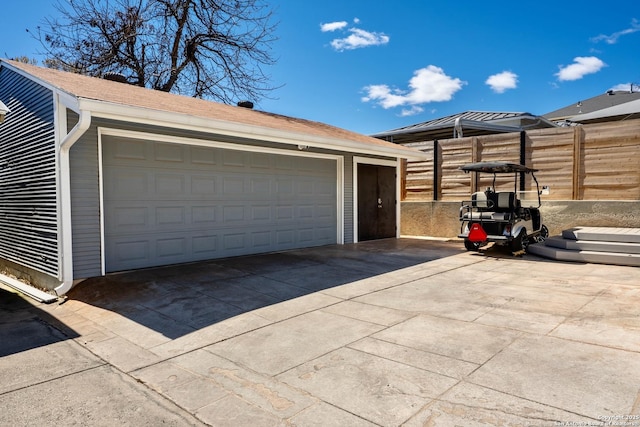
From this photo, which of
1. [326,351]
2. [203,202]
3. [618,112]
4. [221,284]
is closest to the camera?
[326,351]

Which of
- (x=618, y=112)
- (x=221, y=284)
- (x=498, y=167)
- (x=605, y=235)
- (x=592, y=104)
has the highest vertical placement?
(x=592, y=104)

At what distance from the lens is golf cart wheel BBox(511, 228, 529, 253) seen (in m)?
7.63

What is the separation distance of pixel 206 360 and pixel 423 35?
13118mm

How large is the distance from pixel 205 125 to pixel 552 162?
25.5ft

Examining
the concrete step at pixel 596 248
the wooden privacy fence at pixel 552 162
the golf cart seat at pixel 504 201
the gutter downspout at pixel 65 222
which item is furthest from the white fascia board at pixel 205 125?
the concrete step at pixel 596 248

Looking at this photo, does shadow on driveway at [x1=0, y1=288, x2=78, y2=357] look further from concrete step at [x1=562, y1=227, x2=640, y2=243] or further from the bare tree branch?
the bare tree branch

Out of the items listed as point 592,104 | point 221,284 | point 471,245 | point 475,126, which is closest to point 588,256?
point 471,245

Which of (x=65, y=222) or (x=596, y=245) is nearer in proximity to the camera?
(x=65, y=222)

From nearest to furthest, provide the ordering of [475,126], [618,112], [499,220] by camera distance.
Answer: [499,220]
[618,112]
[475,126]

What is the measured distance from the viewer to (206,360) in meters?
3.03

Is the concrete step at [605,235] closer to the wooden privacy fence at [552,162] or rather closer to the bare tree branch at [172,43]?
the wooden privacy fence at [552,162]

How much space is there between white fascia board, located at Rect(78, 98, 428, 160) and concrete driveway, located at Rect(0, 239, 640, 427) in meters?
2.14

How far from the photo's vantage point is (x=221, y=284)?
5.30 metres

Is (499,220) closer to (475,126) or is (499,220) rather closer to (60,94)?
(475,126)
